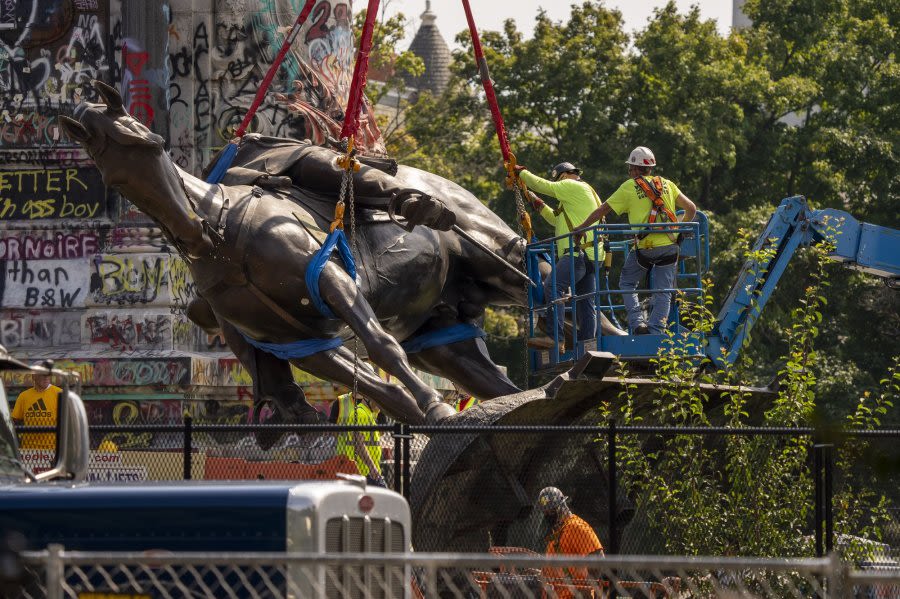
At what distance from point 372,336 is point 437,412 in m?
0.77

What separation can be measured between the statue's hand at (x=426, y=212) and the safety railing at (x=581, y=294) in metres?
0.97

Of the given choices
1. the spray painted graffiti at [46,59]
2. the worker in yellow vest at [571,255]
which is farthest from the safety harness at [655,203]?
the spray painted graffiti at [46,59]

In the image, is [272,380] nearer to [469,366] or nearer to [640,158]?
[469,366]

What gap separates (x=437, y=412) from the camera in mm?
13320

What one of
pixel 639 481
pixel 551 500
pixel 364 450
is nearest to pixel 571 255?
pixel 364 450

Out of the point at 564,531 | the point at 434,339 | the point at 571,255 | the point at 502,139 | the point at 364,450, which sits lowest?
the point at 564,531

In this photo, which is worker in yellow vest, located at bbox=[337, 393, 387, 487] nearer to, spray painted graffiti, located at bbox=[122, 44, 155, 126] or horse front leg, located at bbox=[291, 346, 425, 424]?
horse front leg, located at bbox=[291, 346, 425, 424]

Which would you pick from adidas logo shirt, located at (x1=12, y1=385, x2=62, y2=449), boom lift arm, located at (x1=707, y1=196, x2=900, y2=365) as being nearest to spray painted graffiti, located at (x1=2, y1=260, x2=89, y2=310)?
adidas logo shirt, located at (x1=12, y1=385, x2=62, y2=449)

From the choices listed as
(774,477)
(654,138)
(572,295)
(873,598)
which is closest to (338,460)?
(572,295)

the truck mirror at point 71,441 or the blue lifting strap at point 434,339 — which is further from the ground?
the truck mirror at point 71,441

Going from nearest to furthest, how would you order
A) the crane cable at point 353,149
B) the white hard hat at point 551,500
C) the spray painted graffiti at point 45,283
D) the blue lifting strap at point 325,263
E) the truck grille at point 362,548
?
the truck grille at point 362,548 → the white hard hat at point 551,500 → the blue lifting strap at point 325,263 → the crane cable at point 353,149 → the spray painted graffiti at point 45,283

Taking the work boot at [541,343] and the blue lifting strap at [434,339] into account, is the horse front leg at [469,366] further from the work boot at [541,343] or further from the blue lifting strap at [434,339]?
the work boot at [541,343]

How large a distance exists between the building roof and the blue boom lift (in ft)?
189

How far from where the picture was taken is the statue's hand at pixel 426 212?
14070 millimetres
